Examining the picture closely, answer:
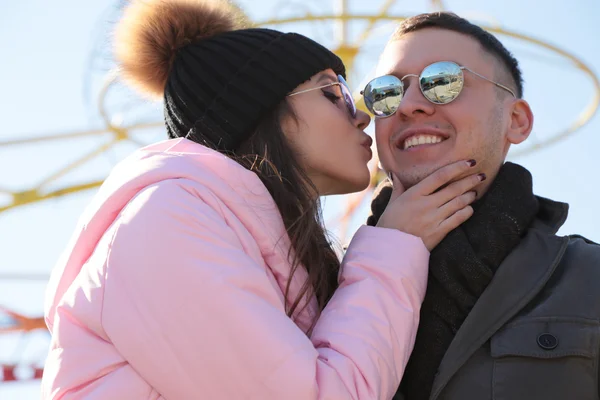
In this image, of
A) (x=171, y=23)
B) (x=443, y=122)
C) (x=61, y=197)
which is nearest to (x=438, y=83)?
(x=443, y=122)

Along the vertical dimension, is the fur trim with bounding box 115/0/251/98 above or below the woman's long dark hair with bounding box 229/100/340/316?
above

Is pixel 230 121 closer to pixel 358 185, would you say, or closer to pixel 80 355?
pixel 358 185

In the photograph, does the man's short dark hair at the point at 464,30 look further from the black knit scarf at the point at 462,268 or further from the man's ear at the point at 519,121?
the black knit scarf at the point at 462,268

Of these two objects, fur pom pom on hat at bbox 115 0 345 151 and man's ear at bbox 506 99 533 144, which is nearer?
fur pom pom on hat at bbox 115 0 345 151

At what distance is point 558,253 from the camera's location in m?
3.44

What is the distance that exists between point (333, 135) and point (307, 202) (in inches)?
15.2

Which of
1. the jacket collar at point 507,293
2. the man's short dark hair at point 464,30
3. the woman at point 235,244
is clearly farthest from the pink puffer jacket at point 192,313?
the man's short dark hair at point 464,30

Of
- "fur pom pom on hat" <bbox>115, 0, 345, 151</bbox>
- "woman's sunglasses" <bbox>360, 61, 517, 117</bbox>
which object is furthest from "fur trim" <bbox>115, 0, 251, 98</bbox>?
"woman's sunglasses" <bbox>360, 61, 517, 117</bbox>

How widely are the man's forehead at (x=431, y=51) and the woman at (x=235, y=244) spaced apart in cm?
31

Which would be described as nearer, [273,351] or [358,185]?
[273,351]

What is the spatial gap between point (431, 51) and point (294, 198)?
902 millimetres

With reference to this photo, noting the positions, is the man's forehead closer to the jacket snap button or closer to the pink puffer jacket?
the pink puffer jacket

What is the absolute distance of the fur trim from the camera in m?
3.99

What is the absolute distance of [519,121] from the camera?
4008 mm
